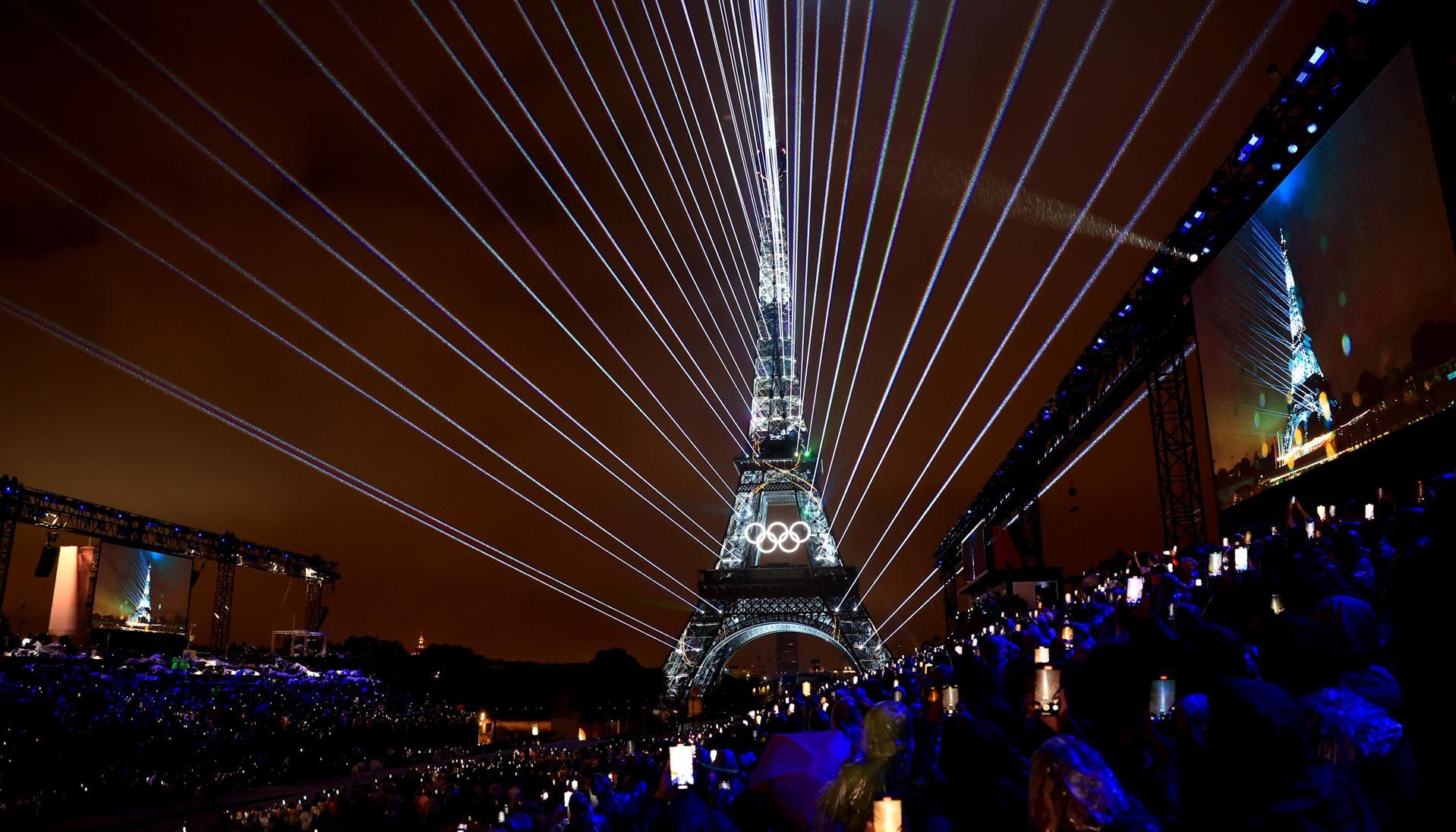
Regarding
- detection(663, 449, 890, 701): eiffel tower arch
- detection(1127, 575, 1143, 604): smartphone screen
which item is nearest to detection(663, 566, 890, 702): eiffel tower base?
detection(663, 449, 890, 701): eiffel tower arch

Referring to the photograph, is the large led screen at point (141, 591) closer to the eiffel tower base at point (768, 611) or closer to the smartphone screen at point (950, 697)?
the eiffel tower base at point (768, 611)

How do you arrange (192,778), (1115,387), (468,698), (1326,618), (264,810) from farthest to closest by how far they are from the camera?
(468,698)
(192,778)
(1115,387)
(264,810)
(1326,618)

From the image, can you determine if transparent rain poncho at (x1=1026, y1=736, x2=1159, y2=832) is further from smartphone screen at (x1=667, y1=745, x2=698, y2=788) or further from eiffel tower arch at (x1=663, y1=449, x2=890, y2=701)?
eiffel tower arch at (x1=663, y1=449, x2=890, y2=701)

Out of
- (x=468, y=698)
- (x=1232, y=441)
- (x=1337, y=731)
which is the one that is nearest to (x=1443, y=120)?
(x=1232, y=441)

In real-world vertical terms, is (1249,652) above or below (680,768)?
above

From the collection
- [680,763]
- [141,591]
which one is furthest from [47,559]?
[680,763]

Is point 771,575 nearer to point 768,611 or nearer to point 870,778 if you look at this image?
point 768,611

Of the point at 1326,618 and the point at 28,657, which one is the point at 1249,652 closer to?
the point at 1326,618

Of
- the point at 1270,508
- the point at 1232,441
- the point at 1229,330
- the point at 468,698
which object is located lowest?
the point at 468,698
